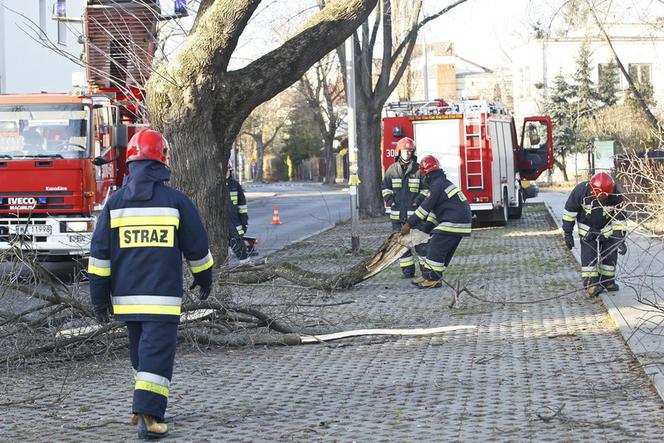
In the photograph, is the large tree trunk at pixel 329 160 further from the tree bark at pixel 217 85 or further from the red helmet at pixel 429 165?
the tree bark at pixel 217 85

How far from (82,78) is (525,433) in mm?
12925

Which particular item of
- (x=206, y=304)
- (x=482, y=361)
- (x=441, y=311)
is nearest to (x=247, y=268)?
(x=441, y=311)

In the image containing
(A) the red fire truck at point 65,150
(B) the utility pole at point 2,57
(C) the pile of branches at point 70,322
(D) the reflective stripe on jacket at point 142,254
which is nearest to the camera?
(D) the reflective stripe on jacket at point 142,254

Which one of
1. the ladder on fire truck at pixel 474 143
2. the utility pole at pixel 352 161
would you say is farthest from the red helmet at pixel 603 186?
the ladder on fire truck at pixel 474 143

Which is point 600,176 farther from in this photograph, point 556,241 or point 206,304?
point 556,241

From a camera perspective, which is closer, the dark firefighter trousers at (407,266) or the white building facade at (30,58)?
the dark firefighter trousers at (407,266)

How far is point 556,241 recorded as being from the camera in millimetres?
20062

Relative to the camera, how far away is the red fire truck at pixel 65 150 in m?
14.8

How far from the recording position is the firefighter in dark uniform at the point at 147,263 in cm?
590

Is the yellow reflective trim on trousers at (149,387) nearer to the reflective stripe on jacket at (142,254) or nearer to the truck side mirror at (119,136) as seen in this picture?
the reflective stripe on jacket at (142,254)

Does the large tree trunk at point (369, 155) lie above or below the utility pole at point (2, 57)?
below

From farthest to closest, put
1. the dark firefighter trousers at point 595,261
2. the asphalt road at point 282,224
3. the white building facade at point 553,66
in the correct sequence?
1. the white building facade at point 553,66
2. the asphalt road at point 282,224
3. the dark firefighter trousers at point 595,261

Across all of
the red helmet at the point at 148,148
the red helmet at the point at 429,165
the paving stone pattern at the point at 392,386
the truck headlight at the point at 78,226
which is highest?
the red helmet at the point at 148,148

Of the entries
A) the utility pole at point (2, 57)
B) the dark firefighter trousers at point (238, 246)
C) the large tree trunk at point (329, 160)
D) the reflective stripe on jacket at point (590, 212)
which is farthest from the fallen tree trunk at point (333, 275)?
the large tree trunk at point (329, 160)
